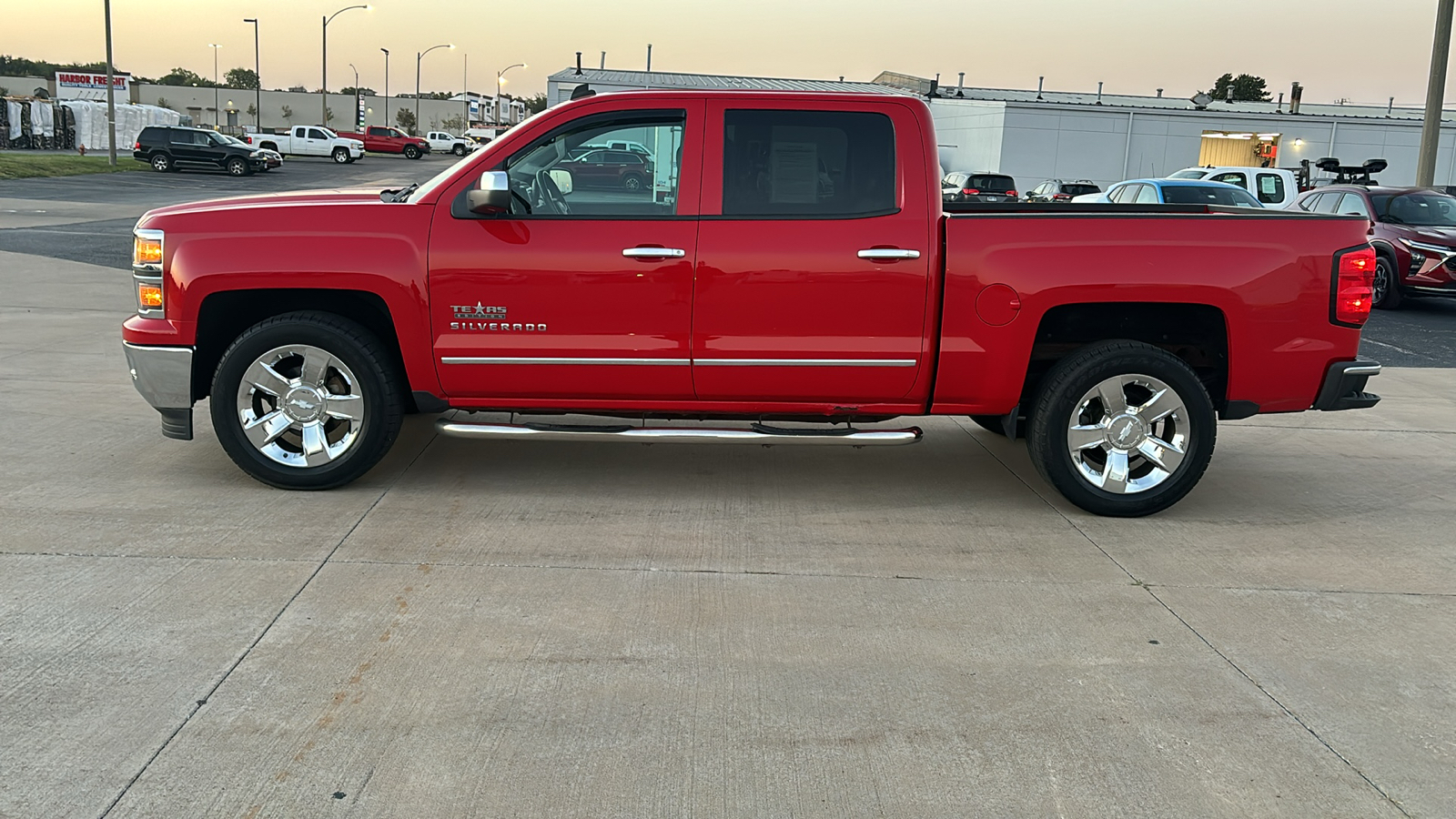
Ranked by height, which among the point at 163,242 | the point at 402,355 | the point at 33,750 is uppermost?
the point at 163,242

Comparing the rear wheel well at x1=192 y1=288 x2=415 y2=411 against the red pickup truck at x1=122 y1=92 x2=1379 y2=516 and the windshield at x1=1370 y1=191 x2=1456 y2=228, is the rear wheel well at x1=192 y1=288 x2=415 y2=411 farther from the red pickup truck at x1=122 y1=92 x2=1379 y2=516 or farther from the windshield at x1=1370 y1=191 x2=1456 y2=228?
the windshield at x1=1370 y1=191 x2=1456 y2=228

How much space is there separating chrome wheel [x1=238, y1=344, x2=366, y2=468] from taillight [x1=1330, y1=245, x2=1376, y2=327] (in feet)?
15.0

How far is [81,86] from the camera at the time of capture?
68125 mm

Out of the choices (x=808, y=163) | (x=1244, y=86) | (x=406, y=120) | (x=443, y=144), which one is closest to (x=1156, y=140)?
(x=808, y=163)

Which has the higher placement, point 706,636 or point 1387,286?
point 1387,286

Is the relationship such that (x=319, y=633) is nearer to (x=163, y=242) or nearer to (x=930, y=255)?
(x=163, y=242)

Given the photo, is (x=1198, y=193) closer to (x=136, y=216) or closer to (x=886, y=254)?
(x=886, y=254)

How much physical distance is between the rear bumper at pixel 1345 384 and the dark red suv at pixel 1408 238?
968 cm

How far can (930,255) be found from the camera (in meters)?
5.57

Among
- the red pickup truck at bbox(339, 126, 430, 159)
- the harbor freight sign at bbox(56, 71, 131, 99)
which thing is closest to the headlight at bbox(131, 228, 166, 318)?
the red pickup truck at bbox(339, 126, 430, 159)

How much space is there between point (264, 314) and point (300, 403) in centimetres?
56

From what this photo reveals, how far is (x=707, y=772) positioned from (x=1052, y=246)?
3240 millimetres

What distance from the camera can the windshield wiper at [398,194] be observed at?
600 centimetres

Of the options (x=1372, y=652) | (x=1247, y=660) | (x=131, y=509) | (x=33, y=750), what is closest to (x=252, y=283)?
(x=131, y=509)
